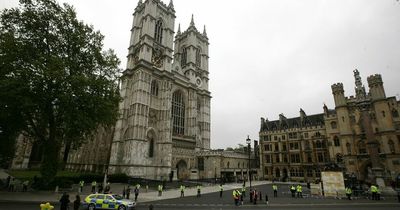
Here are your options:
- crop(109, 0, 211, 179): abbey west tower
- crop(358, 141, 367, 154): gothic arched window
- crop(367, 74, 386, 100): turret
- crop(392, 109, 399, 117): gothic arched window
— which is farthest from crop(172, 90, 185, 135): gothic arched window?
crop(392, 109, 399, 117): gothic arched window

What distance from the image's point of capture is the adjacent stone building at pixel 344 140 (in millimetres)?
31469

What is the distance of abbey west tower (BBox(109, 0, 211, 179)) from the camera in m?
37.7

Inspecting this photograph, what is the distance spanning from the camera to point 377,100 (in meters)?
33.2

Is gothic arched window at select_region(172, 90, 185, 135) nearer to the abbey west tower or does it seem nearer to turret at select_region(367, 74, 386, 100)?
the abbey west tower

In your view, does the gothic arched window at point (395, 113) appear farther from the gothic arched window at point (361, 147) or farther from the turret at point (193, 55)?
the turret at point (193, 55)

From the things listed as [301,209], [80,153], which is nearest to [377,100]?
[301,209]

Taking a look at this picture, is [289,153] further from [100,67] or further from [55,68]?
[55,68]

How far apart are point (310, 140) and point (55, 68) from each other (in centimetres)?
5021

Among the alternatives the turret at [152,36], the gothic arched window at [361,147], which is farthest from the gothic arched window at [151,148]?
the gothic arched window at [361,147]

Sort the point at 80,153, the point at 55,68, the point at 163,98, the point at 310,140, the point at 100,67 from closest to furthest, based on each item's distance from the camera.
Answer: the point at 55,68
the point at 100,67
the point at 163,98
the point at 310,140
the point at 80,153

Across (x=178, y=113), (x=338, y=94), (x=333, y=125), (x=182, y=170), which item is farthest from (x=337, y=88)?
(x=182, y=170)

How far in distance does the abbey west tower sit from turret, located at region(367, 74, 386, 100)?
33.7 m

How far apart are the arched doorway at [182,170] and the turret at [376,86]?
36.4 metres

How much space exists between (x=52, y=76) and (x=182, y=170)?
3173 cm
